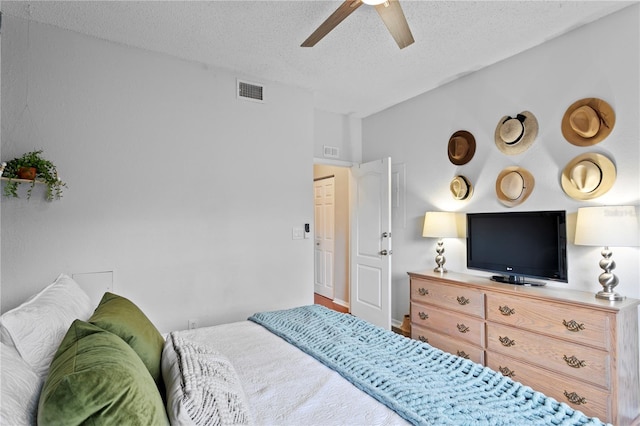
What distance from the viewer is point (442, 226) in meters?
3.27

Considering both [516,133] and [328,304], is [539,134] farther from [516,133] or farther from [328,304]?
[328,304]

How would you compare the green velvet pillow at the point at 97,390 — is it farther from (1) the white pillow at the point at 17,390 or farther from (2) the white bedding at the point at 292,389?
(2) the white bedding at the point at 292,389

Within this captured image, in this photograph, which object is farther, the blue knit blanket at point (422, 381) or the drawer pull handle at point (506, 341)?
the drawer pull handle at point (506, 341)

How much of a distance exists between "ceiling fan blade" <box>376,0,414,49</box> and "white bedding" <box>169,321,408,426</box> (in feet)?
6.13

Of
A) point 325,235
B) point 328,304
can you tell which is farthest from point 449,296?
point 325,235

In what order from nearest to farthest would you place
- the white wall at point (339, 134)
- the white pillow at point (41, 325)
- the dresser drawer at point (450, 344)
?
the white pillow at point (41, 325) < the dresser drawer at point (450, 344) < the white wall at point (339, 134)

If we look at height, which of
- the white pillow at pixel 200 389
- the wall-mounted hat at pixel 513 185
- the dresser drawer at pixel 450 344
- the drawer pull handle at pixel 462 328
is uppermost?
the wall-mounted hat at pixel 513 185

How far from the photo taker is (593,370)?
2.02 metres

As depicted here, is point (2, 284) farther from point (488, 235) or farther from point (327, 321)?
point (488, 235)

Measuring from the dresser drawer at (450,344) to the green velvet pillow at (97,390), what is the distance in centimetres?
249

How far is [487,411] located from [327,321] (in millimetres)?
1074

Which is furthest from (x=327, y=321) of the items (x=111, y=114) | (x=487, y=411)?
(x=111, y=114)

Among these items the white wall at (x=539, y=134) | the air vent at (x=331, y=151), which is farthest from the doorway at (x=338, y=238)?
the white wall at (x=539, y=134)

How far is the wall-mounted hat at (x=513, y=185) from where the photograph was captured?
2.77 m
